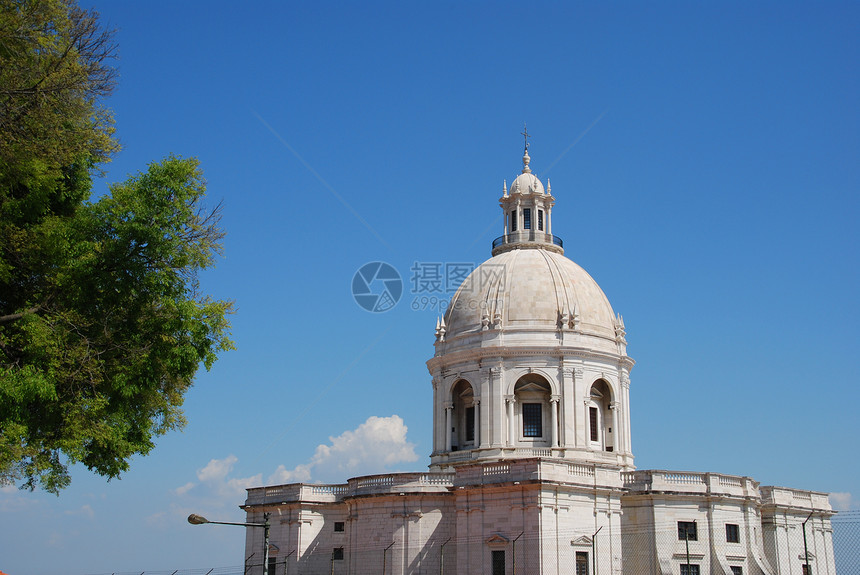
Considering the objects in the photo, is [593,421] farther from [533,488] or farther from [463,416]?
[533,488]

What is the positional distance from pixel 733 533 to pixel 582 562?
9.13 meters

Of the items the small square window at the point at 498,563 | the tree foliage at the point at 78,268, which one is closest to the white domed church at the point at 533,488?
the small square window at the point at 498,563

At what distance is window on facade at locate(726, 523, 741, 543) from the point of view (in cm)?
4541

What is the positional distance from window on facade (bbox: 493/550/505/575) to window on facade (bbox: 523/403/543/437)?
33.3ft

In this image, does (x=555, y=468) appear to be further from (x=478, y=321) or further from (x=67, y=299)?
(x=67, y=299)

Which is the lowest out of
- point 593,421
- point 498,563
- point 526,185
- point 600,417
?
point 498,563

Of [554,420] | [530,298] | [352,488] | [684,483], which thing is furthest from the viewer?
[530,298]

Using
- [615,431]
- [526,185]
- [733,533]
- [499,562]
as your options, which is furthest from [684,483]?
[526,185]

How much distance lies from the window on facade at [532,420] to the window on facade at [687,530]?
9125 mm

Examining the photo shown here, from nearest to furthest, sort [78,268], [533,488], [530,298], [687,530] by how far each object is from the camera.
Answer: [78,268], [533,488], [687,530], [530,298]

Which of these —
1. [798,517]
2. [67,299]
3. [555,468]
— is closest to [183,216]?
[67,299]

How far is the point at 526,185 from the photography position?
5812 cm

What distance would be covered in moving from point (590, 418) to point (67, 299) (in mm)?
32722

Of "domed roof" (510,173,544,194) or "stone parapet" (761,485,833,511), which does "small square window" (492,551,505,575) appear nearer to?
"stone parapet" (761,485,833,511)
